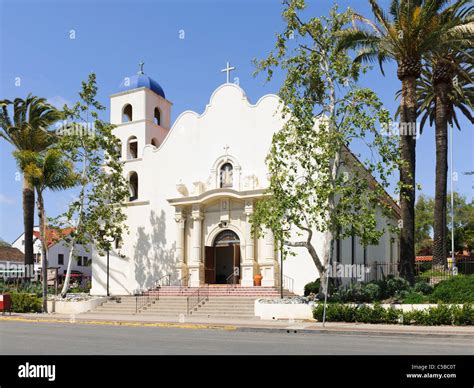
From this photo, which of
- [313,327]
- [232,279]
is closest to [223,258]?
[232,279]

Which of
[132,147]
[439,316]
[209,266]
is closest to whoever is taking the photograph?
[439,316]

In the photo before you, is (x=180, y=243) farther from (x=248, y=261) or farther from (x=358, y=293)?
(x=358, y=293)

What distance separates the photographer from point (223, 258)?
35594 mm

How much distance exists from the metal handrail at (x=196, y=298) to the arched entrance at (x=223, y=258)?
1686mm

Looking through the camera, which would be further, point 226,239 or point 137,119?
point 137,119

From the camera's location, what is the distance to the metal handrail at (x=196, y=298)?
2856 centimetres

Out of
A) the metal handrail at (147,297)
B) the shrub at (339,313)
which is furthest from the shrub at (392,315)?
the metal handrail at (147,297)

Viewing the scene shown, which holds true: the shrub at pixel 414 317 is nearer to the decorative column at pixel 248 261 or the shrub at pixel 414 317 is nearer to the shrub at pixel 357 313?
the shrub at pixel 357 313

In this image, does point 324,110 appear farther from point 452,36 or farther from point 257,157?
point 257,157

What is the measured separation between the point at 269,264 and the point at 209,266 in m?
4.66

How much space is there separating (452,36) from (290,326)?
587 inches

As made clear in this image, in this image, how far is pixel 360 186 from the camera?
23.5 meters
